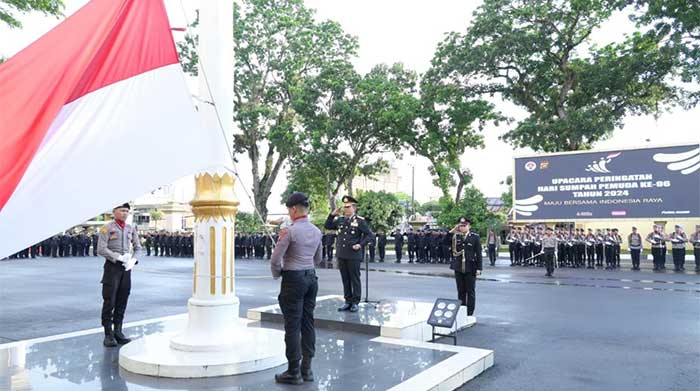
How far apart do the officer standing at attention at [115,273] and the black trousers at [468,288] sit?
5122 millimetres

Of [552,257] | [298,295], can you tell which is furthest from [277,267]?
[552,257]

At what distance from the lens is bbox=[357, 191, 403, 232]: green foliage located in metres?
31.2

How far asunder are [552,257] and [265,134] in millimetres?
21315

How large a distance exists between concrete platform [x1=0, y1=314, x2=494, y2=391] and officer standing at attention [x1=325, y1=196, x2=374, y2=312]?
1753 mm

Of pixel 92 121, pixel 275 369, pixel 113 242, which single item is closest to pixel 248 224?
pixel 113 242

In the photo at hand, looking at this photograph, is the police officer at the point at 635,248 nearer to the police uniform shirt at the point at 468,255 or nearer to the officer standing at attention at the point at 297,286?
the police uniform shirt at the point at 468,255

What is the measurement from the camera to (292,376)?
5094mm

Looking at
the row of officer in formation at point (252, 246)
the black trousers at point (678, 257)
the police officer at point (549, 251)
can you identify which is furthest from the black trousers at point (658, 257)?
the row of officer in formation at point (252, 246)

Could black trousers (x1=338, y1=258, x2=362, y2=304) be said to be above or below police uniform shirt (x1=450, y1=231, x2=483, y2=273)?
below

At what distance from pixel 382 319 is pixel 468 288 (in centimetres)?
199

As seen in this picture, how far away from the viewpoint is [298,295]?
5211mm

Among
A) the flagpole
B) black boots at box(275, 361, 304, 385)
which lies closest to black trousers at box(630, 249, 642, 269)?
the flagpole

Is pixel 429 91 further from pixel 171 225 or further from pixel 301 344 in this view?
pixel 171 225

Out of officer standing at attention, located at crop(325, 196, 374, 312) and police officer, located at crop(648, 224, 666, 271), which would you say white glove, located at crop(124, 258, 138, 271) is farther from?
police officer, located at crop(648, 224, 666, 271)
